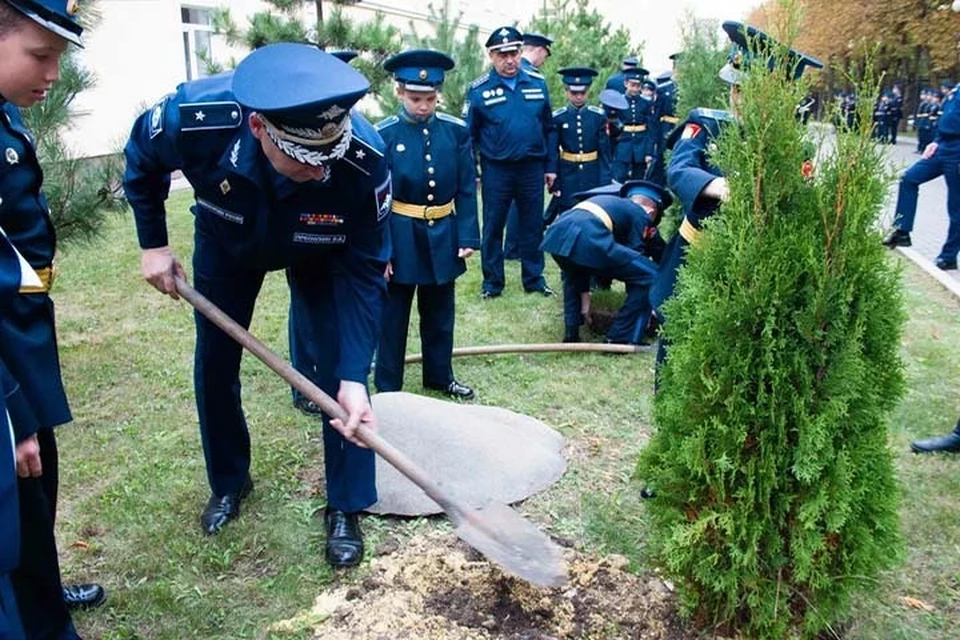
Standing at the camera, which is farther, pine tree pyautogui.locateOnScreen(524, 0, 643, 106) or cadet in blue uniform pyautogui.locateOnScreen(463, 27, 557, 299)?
pine tree pyautogui.locateOnScreen(524, 0, 643, 106)

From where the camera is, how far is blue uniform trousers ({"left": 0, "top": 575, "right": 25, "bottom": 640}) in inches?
54.5

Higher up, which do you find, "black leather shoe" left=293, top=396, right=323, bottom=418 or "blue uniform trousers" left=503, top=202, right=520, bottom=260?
"blue uniform trousers" left=503, top=202, right=520, bottom=260

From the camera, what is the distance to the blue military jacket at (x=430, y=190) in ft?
14.7

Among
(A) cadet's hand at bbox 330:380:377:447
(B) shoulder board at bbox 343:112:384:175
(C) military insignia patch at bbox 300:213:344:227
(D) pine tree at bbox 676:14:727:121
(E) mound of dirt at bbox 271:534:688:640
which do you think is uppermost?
(D) pine tree at bbox 676:14:727:121

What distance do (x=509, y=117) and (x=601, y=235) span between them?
1.99m

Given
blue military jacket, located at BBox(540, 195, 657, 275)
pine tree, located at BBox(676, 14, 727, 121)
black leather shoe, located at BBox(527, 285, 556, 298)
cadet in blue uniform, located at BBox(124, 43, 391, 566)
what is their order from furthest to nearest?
black leather shoe, located at BBox(527, 285, 556, 298)
pine tree, located at BBox(676, 14, 727, 121)
blue military jacket, located at BBox(540, 195, 657, 275)
cadet in blue uniform, located at BBox(124, 43, 391, 566)

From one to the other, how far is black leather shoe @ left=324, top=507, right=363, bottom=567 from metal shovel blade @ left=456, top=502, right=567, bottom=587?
2.08ft

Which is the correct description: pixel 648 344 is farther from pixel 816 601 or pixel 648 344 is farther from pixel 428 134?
pixel 816 601

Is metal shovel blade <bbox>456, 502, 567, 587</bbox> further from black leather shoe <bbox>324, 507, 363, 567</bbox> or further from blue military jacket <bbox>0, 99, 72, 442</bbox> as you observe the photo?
blue military jacket <bbox>0, 99, 72, 442</bbox>

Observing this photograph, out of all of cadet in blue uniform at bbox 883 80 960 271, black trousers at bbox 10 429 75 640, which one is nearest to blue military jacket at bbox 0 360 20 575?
black trousers at bbox 10 429 75 640

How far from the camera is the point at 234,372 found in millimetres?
3141

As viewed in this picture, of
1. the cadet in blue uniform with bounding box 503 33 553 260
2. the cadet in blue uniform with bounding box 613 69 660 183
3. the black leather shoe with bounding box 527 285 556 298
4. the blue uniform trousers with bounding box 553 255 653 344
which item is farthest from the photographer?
the cadet in blue uniform with bounding box 613 69 660 183

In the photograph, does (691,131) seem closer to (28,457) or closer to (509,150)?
(28,457)

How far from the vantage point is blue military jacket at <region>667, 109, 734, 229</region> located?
10.3ft
